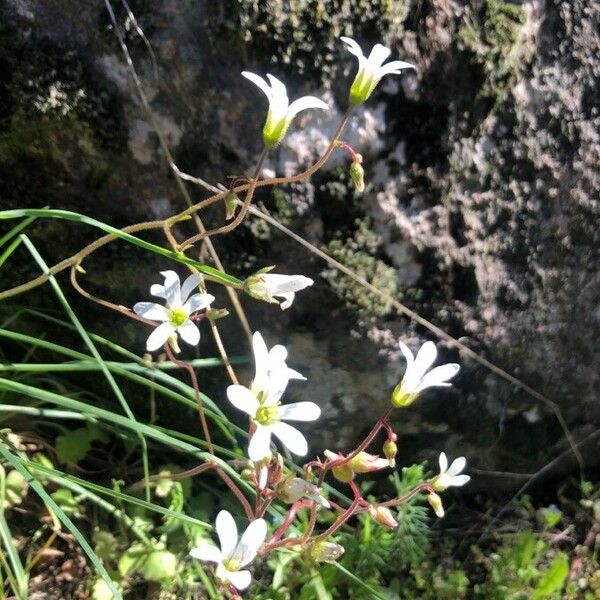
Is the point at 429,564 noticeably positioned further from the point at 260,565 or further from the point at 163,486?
the point at 163,486

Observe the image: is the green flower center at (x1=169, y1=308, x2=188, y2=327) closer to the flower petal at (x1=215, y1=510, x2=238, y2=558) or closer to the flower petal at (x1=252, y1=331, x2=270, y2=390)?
the flower petal at (x1=252, y1=331, x2=270, y2=390)

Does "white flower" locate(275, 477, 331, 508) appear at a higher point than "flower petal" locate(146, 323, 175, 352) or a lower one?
lower

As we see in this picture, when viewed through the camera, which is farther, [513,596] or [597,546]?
[597,546]

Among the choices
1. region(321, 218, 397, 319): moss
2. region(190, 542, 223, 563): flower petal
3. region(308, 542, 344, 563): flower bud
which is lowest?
region(308, 542, 344, 563): flower bud

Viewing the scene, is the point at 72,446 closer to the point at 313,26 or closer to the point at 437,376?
the point at 437,376

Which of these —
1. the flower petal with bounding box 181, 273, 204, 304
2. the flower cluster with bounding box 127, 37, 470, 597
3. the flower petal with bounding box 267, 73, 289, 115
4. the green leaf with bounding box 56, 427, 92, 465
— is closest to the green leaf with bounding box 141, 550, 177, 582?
the green leaf with bounding box 56, 427, 92, 465

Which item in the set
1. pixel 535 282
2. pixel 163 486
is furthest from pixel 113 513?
pixel 535 282

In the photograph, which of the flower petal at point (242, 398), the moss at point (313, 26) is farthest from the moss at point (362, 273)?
the flower petal at point (242, 398)
